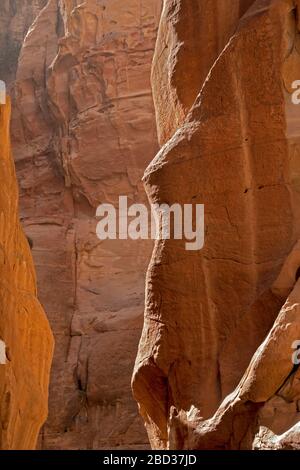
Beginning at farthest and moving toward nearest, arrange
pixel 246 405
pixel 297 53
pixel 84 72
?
1. pixel 84 72
2. pixel 297 53
3. pixel 246 405

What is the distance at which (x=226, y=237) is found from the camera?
34.5 feet

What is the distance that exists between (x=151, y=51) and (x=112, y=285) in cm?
529

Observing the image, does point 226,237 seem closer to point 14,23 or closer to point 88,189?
point 88,189

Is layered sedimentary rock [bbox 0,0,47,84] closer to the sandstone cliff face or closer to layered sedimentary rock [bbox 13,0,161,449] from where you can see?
layered sedimentary rock [bbox 13,0,161,449]

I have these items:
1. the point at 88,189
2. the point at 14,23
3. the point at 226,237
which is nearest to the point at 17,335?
the point at 226,237

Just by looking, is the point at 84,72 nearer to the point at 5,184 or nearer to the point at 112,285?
the point at 112,285

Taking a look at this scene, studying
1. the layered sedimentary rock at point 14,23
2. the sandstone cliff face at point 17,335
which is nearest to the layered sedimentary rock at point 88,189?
the layered sedimentary rock at point 14,23

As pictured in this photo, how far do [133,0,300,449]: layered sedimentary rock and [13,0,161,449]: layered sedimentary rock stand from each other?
9.18 meters

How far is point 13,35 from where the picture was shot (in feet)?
98.4

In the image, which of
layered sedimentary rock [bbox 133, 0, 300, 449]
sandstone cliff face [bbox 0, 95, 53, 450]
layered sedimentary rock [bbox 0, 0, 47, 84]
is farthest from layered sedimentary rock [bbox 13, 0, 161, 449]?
layered sedimentary rock [bbox 133, 0, 300, 449]

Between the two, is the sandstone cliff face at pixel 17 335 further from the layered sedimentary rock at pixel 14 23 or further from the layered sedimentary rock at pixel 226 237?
the layered sedimentary rock at pixel 14 23

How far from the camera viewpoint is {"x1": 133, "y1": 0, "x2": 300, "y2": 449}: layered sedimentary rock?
33.3 ft

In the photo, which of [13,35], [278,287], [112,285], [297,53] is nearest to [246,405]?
[278,287]

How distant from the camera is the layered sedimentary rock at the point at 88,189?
20156 millimetres
